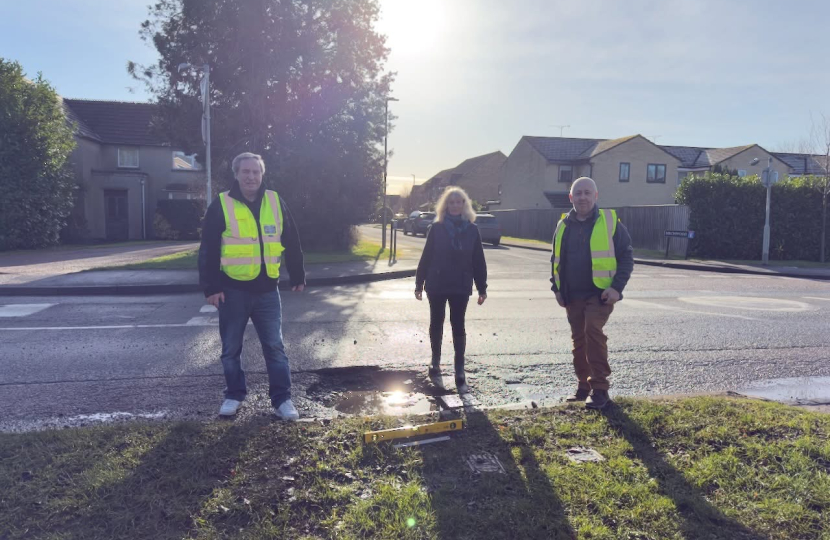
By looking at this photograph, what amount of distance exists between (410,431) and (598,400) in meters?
1.63

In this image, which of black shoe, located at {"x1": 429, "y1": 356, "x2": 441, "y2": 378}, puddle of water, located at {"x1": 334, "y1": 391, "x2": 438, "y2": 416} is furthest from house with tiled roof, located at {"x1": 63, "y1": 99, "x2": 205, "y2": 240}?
puddle of water, located at {"x1": 334, "y1": 391, "x2": 438, "y2": 416}

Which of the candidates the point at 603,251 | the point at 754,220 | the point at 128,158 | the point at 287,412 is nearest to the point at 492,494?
the point at 287,412

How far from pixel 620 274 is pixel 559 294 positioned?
21.6 inches

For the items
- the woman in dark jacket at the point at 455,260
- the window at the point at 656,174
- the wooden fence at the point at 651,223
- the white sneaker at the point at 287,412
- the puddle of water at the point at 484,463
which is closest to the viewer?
the puddle of water at the point at 484,463

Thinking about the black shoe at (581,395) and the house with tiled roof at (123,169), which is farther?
the house with tiled roof at (123,169)

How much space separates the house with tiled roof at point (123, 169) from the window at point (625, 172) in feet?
100

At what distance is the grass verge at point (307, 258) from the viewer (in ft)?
48.1

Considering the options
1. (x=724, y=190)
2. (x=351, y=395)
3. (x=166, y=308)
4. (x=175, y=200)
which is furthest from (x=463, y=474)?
(x=175, y=200)

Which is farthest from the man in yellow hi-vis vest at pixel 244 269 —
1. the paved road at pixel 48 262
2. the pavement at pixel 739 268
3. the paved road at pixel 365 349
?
the pavement at pixel 739 268

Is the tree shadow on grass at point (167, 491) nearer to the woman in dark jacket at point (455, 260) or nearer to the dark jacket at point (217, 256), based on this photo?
the dark jacket at point (217, 256)

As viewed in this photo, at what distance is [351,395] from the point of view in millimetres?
5059

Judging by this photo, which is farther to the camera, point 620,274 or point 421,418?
point 620,274

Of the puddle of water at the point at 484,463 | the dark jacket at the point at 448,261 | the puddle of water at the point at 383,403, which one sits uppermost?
the dark jacket at the point at 448,261

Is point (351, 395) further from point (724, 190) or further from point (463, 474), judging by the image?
Result: point (724, 190)
